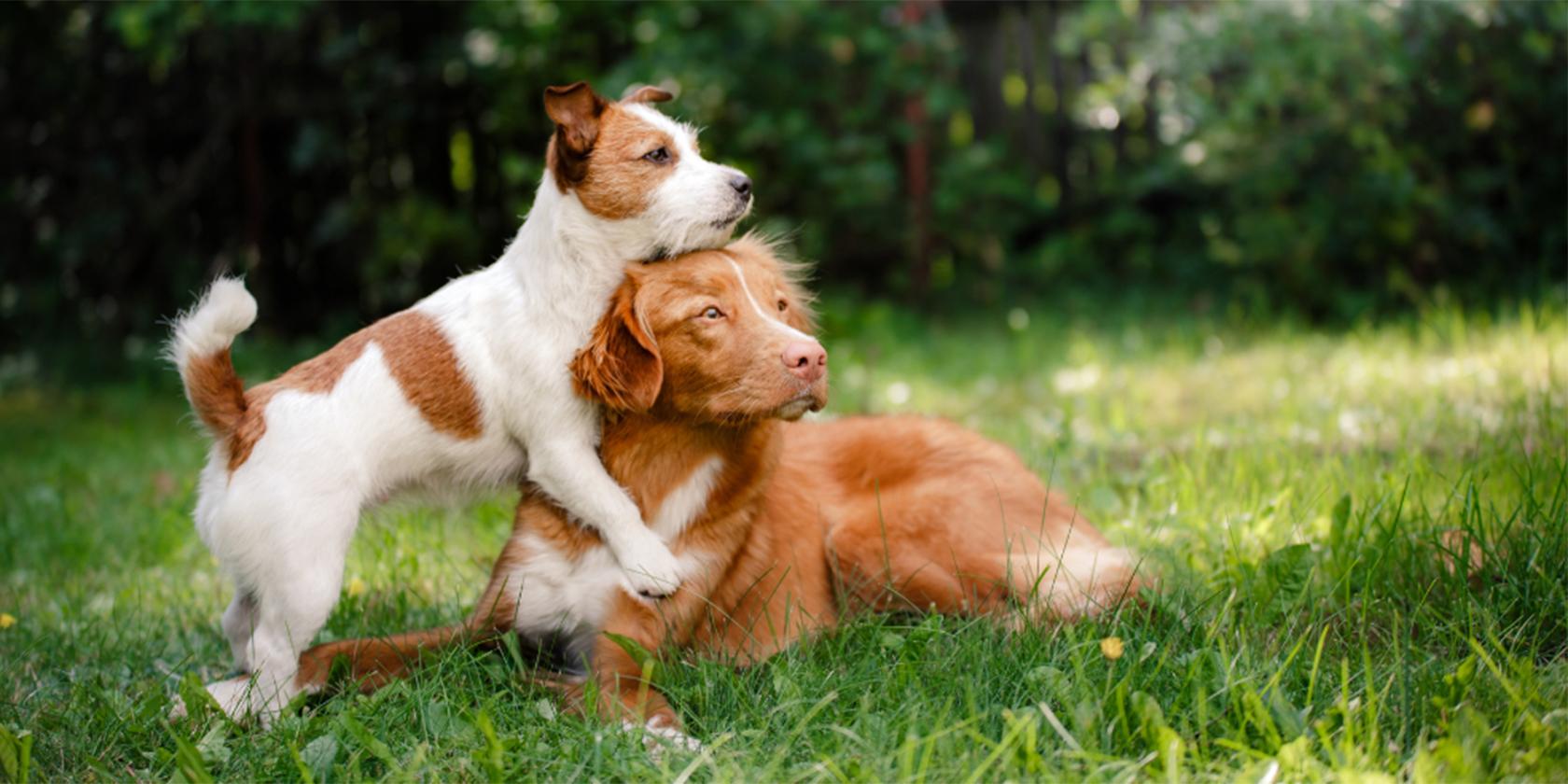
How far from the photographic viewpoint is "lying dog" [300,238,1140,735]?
261cm

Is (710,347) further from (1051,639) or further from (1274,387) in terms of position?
(1274,387)

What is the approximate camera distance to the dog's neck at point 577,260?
2758 mm

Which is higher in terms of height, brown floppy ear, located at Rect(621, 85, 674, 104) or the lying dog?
brown floppy ear, located at Rect(621, 85, 674, 104)

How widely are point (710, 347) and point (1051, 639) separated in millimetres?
891

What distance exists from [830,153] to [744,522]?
544cm

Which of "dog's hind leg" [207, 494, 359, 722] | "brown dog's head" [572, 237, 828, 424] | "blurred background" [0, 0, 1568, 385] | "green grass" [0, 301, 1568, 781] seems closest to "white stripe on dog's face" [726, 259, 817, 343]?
"brown dog's head" [572, 237, 828, 424]

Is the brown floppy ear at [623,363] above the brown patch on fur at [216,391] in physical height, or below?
above

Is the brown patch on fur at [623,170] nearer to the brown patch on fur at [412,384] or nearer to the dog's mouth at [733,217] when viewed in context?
the dog's mouth at [733,217]

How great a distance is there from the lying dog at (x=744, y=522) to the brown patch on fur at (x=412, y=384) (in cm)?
26

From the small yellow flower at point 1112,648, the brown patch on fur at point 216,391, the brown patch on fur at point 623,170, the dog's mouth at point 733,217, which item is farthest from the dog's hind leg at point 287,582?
the small yellow flower at point 1112,648

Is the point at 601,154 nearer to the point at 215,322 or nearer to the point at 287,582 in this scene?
the point at 215,322

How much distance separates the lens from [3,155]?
8.75 meters

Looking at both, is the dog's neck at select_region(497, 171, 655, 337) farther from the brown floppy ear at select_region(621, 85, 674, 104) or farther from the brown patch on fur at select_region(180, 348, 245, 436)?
the brown patch on fur at select_region(180, 348, 245, 436)

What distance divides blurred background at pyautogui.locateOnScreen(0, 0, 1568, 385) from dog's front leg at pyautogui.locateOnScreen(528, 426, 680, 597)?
16.0ft
